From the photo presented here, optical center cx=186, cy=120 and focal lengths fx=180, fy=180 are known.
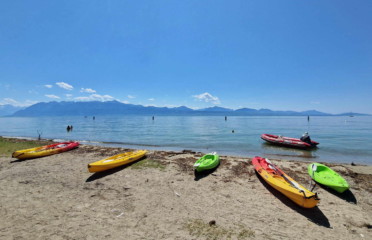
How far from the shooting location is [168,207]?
241 inches

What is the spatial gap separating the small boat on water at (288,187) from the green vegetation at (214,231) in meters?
2.41

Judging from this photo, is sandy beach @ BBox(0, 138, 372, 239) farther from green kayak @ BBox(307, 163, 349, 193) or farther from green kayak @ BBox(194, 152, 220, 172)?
green kayak @ BBox(194, 152, 220, 172)

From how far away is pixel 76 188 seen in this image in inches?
300

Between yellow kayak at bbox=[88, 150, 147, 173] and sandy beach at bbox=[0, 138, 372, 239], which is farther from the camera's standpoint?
yellow kayak at bbox=[88, 150, 147, 173]

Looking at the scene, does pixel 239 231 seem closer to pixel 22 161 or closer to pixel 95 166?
pixel 95 166

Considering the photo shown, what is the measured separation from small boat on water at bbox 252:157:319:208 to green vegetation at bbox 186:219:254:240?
241 cm

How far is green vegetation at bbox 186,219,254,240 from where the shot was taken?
456 centimetres

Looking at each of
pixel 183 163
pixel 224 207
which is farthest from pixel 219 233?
pixel 183 163

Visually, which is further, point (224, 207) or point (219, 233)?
point (224, 207)

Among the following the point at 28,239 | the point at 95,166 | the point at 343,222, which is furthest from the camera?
the point at 95,166

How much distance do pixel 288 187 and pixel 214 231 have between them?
3.68 metres

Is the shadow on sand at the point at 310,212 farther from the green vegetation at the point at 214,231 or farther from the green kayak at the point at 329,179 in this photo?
the green vegetation at the point at 214,231

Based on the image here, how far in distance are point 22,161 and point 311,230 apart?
52.8 ft

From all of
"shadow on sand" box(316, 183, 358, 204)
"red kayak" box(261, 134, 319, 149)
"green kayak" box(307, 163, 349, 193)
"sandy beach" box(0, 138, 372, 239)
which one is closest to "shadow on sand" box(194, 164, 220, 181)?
"sandy beach" box(0, 138, 372, 239)
